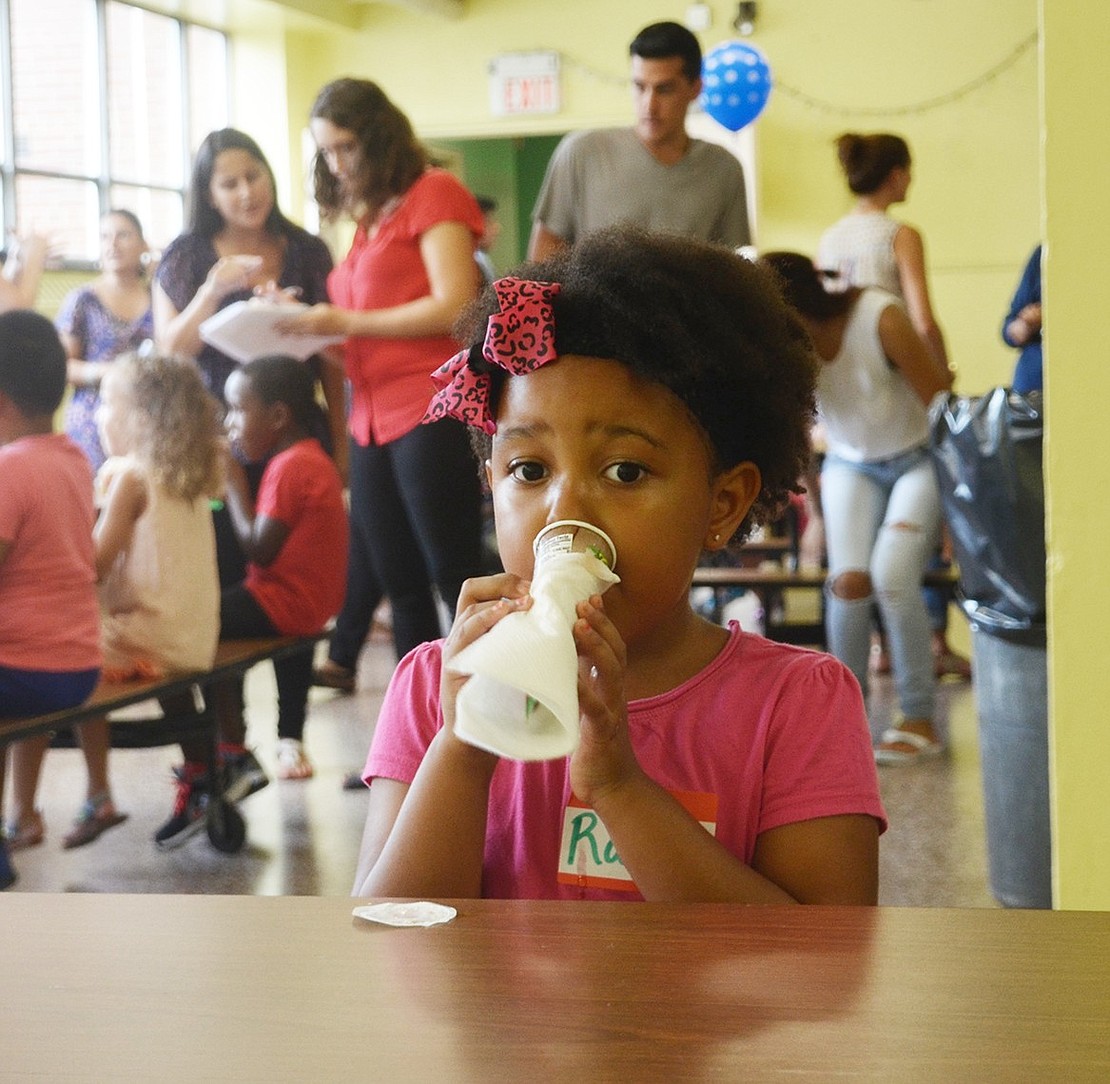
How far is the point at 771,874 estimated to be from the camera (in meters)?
1.10

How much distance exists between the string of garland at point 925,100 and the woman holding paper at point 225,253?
5792 mm

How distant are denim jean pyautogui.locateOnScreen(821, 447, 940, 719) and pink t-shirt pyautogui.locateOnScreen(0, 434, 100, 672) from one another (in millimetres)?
2026

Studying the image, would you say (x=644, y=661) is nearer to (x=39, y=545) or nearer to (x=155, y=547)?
(x=39, y=545)

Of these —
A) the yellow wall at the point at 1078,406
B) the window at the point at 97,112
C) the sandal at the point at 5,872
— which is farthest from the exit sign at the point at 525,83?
the yellow wall at the point at 1078,406

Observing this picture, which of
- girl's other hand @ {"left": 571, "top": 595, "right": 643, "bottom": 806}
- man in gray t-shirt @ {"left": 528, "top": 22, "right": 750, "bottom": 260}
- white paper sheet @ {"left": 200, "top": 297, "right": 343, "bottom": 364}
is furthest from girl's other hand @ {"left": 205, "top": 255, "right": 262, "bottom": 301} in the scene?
girl's other hand @ {"left": 571, "top": 595, "right": 643, "bottom": 806}

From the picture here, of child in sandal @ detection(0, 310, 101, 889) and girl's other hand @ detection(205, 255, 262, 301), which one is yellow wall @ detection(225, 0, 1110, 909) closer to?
girl's other hand @ detection(205, 255, 262, 301)

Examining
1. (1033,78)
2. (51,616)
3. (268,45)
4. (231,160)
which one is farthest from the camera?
(268,45)

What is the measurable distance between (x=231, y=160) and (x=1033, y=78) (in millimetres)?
6534

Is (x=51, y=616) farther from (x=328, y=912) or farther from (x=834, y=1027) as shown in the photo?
(x=834, y=1027)

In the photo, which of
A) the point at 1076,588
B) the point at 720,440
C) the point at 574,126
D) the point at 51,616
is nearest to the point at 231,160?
the point at 51,616

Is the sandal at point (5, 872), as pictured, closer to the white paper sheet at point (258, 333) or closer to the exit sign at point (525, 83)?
the white paper sheet at point (258, 333)

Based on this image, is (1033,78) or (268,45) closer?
(1033,78)

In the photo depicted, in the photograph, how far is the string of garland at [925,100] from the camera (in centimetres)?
905

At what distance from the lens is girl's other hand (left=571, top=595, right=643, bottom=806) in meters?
0.91
